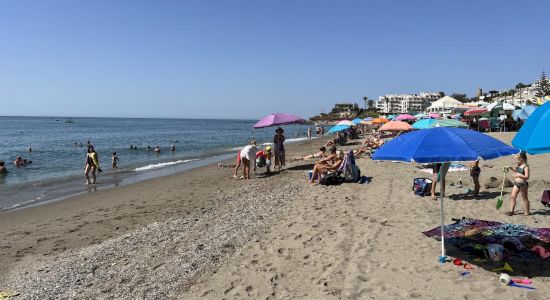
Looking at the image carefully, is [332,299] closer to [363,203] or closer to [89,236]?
[363,203]

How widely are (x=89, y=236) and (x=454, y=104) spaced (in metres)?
28.1

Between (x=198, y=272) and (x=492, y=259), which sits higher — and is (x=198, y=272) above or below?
below

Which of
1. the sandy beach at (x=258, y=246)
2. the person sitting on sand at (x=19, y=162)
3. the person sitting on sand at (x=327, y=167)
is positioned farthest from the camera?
the person sitting on sand at (x=19, y=162)

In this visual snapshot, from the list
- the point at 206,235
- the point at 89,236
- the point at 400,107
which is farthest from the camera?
the point at 400,107

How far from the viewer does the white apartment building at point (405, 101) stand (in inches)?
6604

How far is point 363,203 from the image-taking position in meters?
9.10

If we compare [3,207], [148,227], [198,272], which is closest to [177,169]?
[3,207]

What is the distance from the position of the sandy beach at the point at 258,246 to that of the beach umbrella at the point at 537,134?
1.77 metres

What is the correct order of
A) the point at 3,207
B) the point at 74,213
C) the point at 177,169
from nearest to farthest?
the point at 74,213
the point at 3,207
the point at 177,169

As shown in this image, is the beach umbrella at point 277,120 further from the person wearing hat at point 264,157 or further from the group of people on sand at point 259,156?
the person wearing hat at point 264,157

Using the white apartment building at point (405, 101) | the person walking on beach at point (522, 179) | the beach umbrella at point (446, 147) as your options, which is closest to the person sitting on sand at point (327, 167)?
the person walking on beach at point (522, 179)

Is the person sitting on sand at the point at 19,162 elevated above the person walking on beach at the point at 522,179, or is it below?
below

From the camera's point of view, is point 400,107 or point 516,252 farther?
point 400,107

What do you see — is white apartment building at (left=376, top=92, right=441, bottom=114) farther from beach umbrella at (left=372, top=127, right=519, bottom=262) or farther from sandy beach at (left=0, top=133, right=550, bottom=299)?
beach umbrella at (left=372, top=127, right=519, bottom=262)
